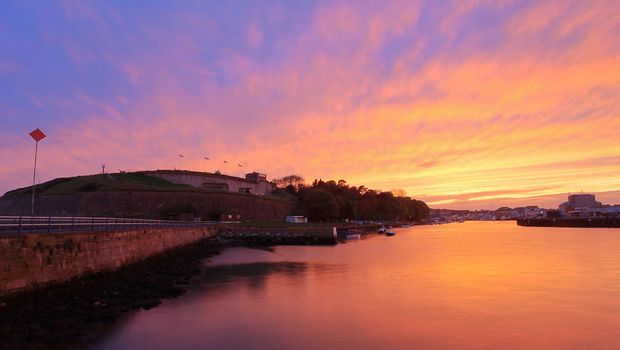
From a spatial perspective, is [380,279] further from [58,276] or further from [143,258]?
[58,276]

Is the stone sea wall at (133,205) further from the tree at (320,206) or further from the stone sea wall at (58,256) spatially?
the stone sea wall at (58,256)

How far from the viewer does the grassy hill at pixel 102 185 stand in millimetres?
81875

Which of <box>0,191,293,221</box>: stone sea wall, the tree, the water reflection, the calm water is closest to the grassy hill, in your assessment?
<box>0,191,293,221</box>: stone sea wall

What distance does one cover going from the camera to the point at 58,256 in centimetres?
1606

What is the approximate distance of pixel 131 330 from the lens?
44.7ft

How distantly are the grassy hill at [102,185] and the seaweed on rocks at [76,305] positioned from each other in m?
63.3

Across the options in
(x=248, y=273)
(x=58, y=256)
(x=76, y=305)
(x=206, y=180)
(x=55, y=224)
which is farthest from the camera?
(x=206, y=180)

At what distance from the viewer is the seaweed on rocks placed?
11531mm

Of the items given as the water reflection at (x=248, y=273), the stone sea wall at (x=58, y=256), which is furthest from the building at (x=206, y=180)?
the stone sea wall at (x=58, y=256)

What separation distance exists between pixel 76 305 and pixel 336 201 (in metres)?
87.4

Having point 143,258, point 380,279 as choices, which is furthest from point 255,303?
point 143,258

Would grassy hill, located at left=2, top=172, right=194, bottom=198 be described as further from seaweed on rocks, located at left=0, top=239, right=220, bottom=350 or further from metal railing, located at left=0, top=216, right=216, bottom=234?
seaweed on rocks, located at left=0, top=239, right=220, bottom=350

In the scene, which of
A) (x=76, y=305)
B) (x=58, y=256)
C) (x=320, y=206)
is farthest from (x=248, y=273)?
(x=320, y=206)

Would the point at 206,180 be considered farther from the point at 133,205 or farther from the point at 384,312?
the point at 384,312
